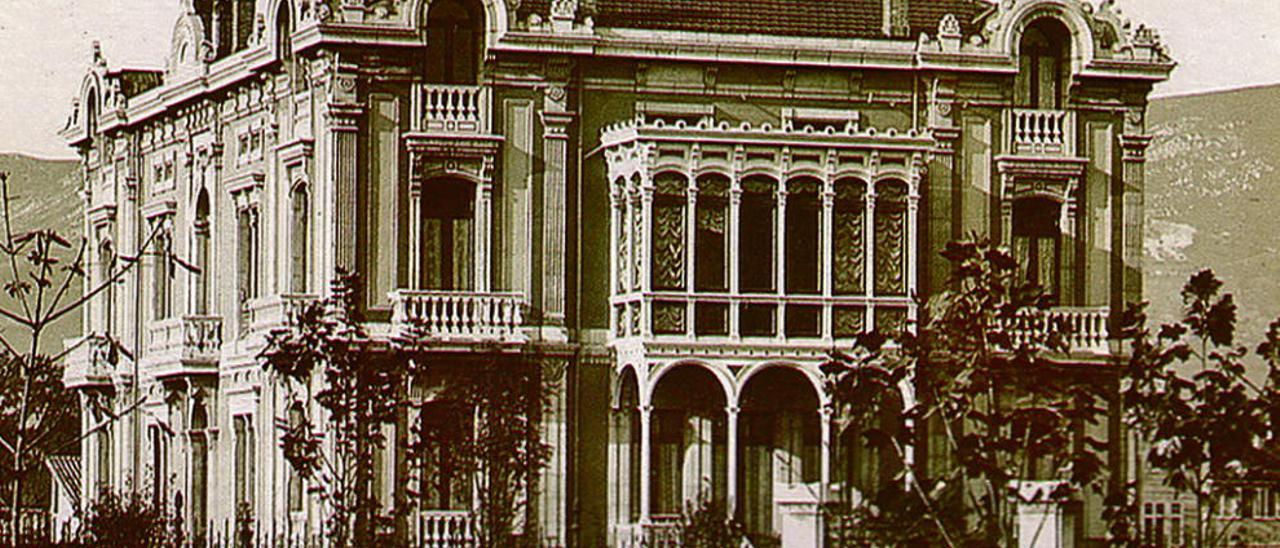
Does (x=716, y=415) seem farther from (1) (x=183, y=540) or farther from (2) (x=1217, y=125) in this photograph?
(2) (x=1217, y=125)

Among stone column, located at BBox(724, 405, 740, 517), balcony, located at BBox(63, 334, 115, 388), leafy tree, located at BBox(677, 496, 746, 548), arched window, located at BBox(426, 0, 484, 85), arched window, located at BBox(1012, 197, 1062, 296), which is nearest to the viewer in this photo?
leafy tree, located at BBox(677, 496, 746, 548)

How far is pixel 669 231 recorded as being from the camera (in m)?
59.8

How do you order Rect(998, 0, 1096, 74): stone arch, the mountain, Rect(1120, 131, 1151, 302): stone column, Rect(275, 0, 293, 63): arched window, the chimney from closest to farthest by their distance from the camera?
Rect(275, 0, 293, 63): arched window → Rect(998, 0, 1096, 74): stone arch → the chimney → Rect(1120, 131, 1151, 302): stone column → the mountain

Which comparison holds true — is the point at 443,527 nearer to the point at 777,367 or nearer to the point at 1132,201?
the point at 777,367

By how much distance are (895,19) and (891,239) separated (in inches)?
193

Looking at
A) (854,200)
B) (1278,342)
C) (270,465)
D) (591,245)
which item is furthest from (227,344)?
(1278,342)

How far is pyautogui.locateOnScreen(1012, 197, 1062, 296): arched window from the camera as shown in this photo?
208 feet

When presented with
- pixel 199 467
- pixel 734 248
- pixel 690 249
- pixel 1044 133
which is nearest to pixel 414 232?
pixel 690 249

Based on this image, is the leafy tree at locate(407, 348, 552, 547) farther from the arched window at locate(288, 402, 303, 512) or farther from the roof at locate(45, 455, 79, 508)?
the roof at locate(45, 455, 79, 508)

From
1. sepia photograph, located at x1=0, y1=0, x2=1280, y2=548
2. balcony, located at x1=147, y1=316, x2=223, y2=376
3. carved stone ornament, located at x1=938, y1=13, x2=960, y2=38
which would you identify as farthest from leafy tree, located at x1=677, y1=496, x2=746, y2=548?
balcony, located at x1=147, y1=316, x2=223, y2=376

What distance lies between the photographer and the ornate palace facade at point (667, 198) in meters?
59.8

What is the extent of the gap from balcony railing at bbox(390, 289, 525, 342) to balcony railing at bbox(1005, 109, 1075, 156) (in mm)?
9898

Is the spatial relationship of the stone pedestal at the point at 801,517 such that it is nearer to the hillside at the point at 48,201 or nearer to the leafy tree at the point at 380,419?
the leafy tree at the point at 380,419

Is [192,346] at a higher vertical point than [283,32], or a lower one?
lower
